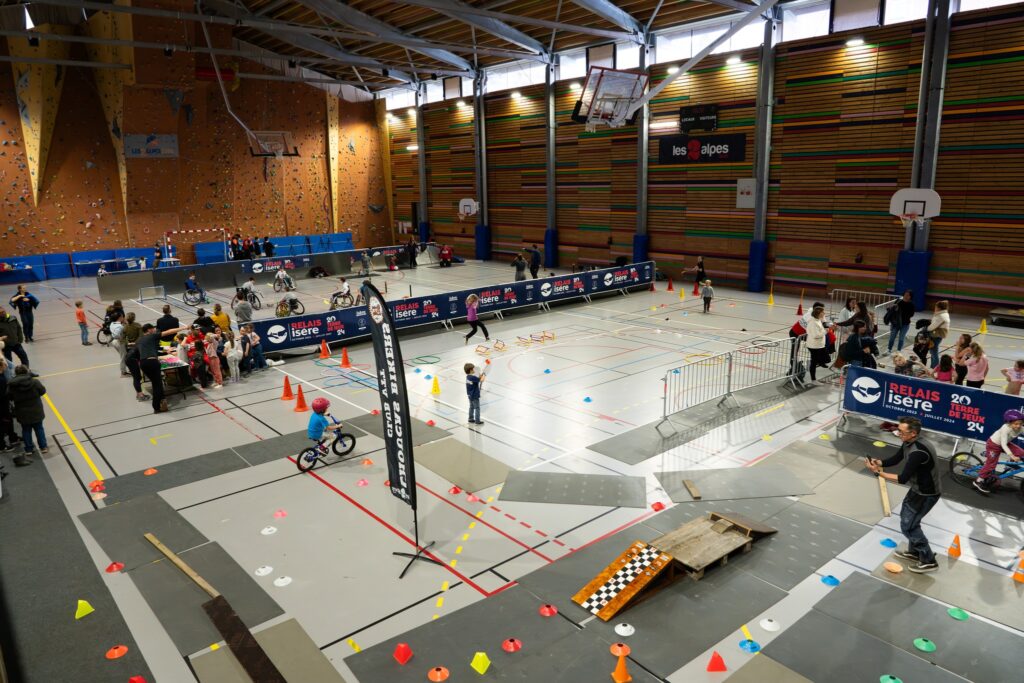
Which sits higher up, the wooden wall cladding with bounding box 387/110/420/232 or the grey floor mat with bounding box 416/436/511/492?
the wooden wall cladding with bounding box 387/110/420/232

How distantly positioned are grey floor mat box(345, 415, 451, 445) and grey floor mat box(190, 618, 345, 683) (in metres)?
5.15

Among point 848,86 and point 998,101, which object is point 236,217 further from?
point 998,101

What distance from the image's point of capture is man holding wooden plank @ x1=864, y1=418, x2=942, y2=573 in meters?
7.31

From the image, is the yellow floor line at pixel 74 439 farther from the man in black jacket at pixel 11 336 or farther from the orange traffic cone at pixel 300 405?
the orange traffic cone at pixel 300 405

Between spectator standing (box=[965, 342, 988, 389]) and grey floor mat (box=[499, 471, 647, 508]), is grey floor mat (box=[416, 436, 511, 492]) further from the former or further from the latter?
spectator standing (box=[965, 342, 988, 389])

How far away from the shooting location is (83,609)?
711 cm

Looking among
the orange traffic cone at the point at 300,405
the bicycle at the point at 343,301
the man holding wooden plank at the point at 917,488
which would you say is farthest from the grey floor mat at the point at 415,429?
the bicycle at the point at 343,301

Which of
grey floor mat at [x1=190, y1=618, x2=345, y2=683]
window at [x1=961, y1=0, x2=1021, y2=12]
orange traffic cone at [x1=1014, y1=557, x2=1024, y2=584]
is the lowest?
grey floor mat at [x1=190, y1=618, x2=345, y2=683]

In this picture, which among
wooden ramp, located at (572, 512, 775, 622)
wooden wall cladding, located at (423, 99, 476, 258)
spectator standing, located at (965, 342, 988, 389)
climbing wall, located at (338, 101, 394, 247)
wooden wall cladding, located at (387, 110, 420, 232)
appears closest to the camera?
wooden ramp, located at (572, 512, 775, 622)

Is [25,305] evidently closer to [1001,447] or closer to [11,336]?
[11,336]

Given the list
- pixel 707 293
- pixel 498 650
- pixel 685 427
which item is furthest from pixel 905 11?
pixel 498 650

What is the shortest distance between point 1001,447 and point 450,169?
36102mm

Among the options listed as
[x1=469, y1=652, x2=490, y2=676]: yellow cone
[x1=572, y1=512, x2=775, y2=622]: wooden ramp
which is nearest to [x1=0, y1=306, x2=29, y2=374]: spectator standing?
[x1=469, y1=652, x2=490, y2=676]: yellow cone

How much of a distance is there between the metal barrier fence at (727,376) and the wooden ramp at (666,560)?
4.34 meters
